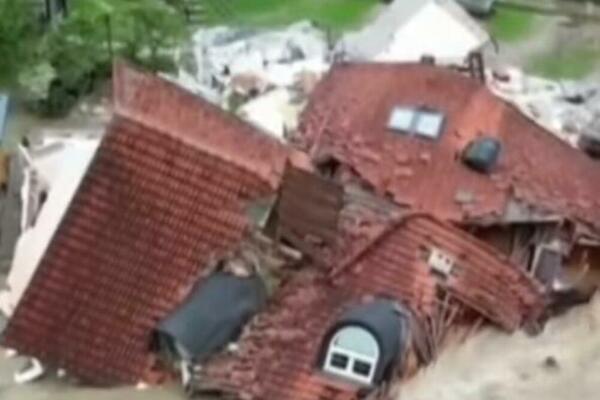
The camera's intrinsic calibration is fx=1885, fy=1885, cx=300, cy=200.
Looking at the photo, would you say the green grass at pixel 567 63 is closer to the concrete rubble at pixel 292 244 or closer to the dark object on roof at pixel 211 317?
the concrete rubble at pixel 292 244

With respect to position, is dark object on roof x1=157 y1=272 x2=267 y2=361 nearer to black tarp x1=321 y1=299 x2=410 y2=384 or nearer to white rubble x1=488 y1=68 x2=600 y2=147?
black tarp x1=321 y1=299 x2=410 y2=384

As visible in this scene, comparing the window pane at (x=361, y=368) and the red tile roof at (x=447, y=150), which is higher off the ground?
the red tile roof at (x=447, y=150)

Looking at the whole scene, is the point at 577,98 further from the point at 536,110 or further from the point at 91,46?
the point at 91,46

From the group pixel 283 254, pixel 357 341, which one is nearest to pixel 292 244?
pixel 283 254

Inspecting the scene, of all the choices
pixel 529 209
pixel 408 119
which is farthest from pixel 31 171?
pixel 529 209

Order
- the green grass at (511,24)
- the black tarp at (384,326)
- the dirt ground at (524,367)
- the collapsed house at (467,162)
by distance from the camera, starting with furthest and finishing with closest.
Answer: the green grass at (511,24)
the collapsed house at (467,162)
the black tarp at (384,326)
the dirt ground at (524,367)

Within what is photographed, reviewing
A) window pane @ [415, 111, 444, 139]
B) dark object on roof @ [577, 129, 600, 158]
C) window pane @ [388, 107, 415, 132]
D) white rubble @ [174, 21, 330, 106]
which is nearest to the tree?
white rubble @ [174, 21, 330, 106]

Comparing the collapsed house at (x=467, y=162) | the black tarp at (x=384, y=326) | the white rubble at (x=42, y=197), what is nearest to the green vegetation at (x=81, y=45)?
the white rubble at (x=42, y=197)
